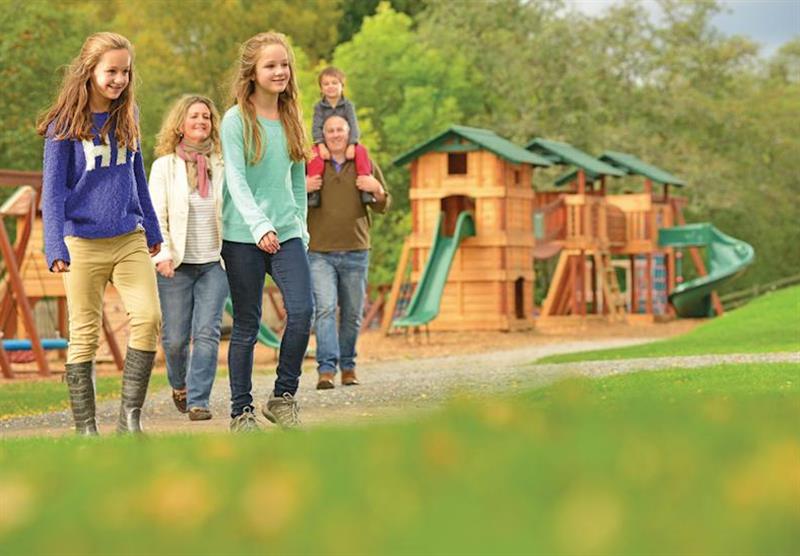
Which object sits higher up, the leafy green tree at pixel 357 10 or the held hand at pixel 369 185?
the leafy green tree at pixel 357 10

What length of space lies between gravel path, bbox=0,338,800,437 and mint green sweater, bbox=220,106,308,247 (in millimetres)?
1234

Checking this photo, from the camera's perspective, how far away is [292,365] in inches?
397

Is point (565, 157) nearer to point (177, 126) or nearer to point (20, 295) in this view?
point (20, 295)

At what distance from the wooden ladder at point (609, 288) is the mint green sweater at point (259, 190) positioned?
29988mm

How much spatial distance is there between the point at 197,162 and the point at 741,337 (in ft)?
48.1

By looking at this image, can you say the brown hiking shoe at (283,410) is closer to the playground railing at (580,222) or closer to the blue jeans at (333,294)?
the blue jeans at (333,294)

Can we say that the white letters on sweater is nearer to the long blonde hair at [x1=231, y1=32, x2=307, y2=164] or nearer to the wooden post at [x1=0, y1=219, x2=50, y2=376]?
the long blonde hair at [x1=231, y1=32, x2=307, y2=164]

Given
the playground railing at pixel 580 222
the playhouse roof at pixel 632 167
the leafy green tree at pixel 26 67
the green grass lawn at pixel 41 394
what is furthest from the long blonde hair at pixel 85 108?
the playhouse roof at pixel 632 167

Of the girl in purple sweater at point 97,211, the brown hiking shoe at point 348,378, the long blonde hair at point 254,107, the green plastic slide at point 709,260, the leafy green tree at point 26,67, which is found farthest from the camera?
the green plastic slide at point 709,260

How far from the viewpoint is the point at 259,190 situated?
33.3ft

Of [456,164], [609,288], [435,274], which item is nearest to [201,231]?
[435,274]

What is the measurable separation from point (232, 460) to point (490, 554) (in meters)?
1.72

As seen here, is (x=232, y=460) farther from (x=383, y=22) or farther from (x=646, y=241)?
(x=383, y=22)

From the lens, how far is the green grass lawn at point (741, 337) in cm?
2172
